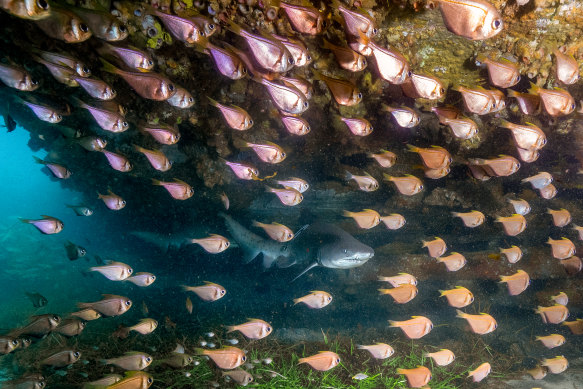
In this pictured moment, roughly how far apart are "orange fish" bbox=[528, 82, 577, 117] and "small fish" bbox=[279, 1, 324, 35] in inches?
123

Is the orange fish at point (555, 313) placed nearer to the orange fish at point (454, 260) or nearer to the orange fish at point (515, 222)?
the orange fish at point (515, 222)

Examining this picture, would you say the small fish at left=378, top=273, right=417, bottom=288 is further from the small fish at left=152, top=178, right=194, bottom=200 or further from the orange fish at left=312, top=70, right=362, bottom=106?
the small fish at left=152, top=178, right=194, bottom=200

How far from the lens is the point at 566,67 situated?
12.5 feet

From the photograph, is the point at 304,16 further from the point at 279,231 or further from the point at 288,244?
the point at 288,244

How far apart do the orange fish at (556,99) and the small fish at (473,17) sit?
1.92 m

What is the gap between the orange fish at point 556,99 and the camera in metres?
3.89

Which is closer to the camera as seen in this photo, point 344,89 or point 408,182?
point 344,89

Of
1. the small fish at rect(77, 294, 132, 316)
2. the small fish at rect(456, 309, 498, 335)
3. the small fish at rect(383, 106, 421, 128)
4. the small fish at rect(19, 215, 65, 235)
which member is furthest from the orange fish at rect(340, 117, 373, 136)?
the small fish at rect(19, 215, 65, 235)

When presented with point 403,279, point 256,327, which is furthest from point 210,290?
point 403,279

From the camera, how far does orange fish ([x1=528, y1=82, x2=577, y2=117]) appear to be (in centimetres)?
389

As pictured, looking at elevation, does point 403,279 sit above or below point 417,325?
above

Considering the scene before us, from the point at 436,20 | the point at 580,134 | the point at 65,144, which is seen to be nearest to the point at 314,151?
the point at 436,20

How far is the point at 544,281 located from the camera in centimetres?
850

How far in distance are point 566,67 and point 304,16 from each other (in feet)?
11.7
